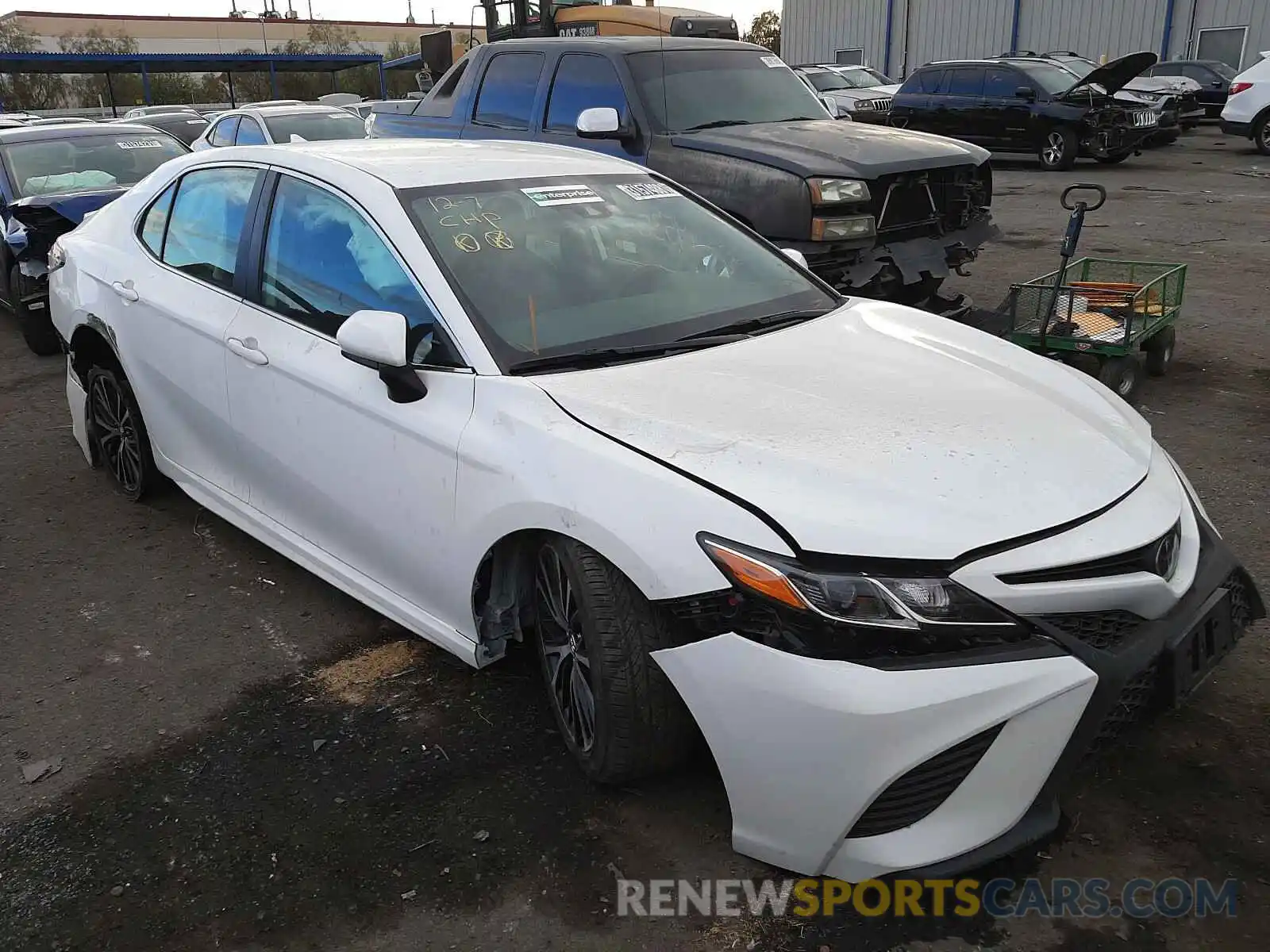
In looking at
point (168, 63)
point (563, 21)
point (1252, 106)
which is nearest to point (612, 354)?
point (563, 21)

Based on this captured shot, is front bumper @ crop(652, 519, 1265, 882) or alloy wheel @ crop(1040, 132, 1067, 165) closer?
front bumper @ crop(652, 519, 1265, 882)

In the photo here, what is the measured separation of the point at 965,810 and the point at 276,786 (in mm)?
1860

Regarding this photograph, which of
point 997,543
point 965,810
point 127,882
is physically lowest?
point 127,882

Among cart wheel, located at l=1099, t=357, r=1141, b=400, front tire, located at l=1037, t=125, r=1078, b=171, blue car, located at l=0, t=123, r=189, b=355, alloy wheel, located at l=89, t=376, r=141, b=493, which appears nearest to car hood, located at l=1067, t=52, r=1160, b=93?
cart wheel, located at l=1099, t=357, r=1141, b=400

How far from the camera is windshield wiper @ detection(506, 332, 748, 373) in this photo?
9.82 feet

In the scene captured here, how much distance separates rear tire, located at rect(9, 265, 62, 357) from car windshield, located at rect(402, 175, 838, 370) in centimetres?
574

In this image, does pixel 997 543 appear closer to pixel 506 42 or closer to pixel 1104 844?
pixel 1104 844

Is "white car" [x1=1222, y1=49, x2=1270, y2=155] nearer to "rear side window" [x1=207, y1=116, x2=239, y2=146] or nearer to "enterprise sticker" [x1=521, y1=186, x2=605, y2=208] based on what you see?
"rear side window" [x1=207, y1=116, x2=239, y2=146]

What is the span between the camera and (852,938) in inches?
94.6

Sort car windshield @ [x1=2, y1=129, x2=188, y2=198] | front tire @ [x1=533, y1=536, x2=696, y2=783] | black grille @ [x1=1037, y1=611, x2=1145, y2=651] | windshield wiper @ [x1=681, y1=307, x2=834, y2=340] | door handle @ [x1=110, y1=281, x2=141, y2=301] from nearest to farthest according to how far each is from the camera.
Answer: black grille @ [x1=1037, y1=611, x2=1145, y2=651]
front tire @ [x1=533, y1=536, x2=696, y2=783]
windshield wiper @ [x1=681, y1=307, x2=834, y2=340]
door handle @ [x1=110, y1=281, x2=141, y2=301]
car windshield @ [x1=2, y1=129, x2=188, y2=198]

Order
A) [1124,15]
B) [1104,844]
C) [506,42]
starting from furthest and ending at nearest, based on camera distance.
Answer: [1124,15], [506,42], [1104,844]

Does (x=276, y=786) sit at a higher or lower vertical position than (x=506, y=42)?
lower

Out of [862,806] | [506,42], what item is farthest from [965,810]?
[506,42]

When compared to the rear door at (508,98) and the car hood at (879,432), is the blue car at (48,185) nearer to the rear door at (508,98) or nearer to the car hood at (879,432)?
the rear door at (508,98)
